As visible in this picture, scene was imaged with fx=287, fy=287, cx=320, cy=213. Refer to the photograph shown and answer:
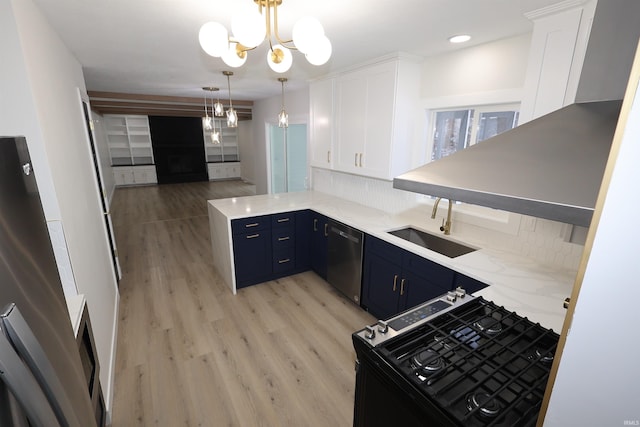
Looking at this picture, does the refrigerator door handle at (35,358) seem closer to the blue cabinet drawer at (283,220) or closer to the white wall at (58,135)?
the white wall at (58,135)

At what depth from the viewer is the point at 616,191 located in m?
0.43

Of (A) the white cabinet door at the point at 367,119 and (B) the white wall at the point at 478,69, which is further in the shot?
(A) the white cabinet door at the point at 367,119

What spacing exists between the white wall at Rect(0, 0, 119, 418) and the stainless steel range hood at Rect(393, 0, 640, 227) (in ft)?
5.83

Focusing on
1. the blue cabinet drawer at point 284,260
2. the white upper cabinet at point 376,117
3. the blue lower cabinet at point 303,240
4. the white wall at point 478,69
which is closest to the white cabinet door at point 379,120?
the white upper cabinet at point 376,117

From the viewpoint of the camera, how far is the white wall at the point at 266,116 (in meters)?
4.61

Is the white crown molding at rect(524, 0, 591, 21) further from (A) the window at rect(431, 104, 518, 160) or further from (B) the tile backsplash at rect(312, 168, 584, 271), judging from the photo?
(B) the tile backsplash at rect(312, 168, 584, 271)

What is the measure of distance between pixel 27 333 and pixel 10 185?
359 mm

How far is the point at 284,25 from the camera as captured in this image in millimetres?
1901

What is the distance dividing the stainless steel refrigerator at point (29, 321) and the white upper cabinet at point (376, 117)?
250 centimetres

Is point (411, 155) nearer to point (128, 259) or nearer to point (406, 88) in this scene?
point (406, 88)

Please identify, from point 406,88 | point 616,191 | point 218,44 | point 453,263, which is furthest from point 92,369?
point 406,88

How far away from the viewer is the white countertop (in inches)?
60.1

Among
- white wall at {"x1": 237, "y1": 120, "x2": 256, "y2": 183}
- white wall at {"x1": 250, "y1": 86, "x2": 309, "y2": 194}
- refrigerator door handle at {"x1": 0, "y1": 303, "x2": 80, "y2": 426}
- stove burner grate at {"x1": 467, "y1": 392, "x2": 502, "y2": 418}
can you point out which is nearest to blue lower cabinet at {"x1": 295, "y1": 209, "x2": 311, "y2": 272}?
white wall at {"x1": 250, "y1": 86, "x2": 309, "y2": 194}

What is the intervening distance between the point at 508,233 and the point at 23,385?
8.55 feet
